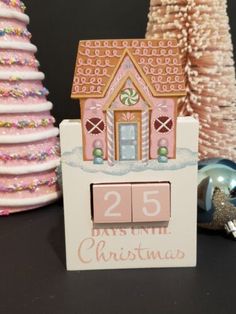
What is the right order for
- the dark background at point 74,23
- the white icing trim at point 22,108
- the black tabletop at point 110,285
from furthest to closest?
the dark background at point 74,23 < the white icing trim at point 22,108 < the black tabletop at point 110,285

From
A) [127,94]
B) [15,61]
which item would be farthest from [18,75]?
[127,94]

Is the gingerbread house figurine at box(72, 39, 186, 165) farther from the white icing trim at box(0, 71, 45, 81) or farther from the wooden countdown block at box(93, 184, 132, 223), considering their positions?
the white icing trim at box(0, 71, 45, 81)

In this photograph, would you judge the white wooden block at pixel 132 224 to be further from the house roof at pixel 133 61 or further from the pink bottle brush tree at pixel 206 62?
the pink bottle brush tree at pixel 206 62

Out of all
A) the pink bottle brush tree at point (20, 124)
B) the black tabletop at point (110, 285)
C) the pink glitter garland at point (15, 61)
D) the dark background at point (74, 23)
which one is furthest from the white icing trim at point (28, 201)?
the dark background at point (74, 23)

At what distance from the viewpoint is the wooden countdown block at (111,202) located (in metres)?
0.45

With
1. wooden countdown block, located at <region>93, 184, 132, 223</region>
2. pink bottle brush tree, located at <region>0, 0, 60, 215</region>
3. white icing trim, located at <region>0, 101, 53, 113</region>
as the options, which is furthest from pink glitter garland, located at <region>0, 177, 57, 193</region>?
wooden countdown block, located at <region>93, 184, 132, 223</region>

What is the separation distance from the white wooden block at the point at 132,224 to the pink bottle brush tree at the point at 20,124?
201 millimetres

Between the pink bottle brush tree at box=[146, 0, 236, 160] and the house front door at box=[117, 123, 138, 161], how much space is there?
24 centimetres

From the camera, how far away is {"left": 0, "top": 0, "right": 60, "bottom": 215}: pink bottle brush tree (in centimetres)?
63

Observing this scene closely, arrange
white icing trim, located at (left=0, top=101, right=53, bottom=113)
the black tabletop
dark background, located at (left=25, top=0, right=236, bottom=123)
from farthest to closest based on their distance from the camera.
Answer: dark background, located at (left=25, top=0, right=236, bottom=123) < white icing trim, located at (left=0, top=101, right=53, bottom=113) < the black tabletop

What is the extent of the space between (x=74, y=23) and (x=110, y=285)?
0.59m

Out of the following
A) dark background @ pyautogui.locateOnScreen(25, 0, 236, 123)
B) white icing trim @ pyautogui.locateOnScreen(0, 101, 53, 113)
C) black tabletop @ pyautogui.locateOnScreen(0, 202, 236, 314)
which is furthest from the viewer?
dark background @ pyautogui.locateOnScreen(25, 0, 236, 123)

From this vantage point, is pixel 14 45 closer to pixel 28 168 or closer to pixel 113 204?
pixel 28 168

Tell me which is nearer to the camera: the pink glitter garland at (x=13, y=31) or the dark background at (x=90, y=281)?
the dark background at (x=90, y=281)
